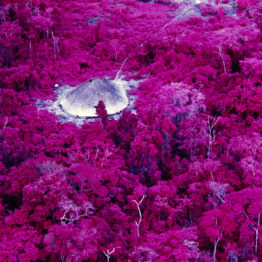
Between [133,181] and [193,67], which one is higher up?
[193,67]

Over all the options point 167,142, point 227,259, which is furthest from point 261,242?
point 167,142

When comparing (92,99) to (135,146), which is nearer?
(135,146)

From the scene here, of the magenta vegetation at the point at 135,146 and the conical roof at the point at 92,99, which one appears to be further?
the conical roof at the point at 92,99

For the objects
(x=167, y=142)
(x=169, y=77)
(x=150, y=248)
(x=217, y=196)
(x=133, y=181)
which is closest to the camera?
(x=150, y=248)

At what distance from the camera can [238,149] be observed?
1137cm

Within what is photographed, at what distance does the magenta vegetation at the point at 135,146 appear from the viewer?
28.0 ft

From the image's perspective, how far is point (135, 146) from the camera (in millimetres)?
11281

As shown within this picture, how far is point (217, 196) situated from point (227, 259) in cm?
189

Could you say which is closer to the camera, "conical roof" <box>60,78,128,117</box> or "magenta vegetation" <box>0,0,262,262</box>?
"magenta vegetation" <box>0,0,262,262</box>

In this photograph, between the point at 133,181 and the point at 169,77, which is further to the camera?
the point at 169,77

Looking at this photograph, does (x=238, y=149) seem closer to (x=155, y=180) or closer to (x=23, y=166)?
(x=155, y=180)

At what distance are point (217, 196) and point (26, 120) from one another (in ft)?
25.4

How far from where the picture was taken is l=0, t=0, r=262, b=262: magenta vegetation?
8.54 meters

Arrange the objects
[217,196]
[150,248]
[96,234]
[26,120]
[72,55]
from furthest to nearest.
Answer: [72,55]
[26,120]
[217,196]
[96,234]
[150,248]
